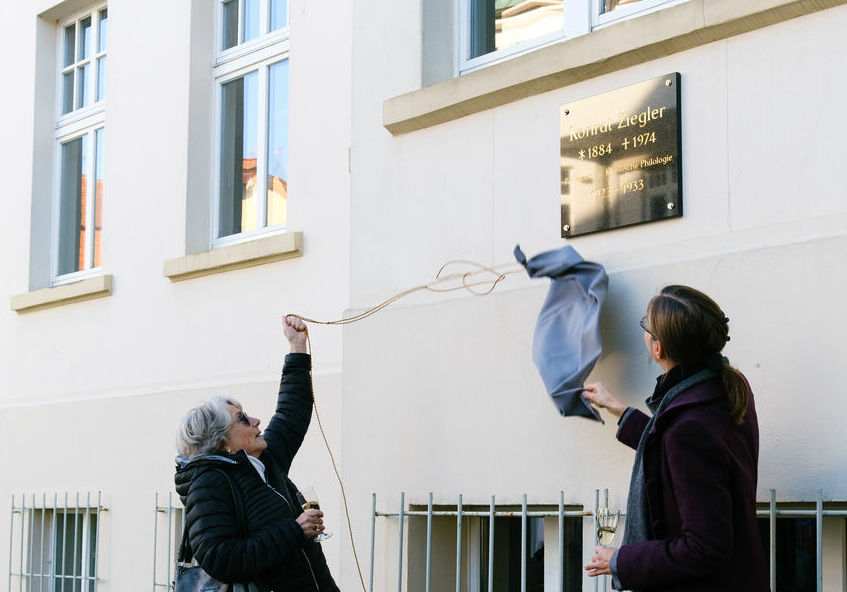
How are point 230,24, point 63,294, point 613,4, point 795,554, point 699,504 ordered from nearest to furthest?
point 699,504
point 795,554
point 613,4
point 230,24
point 63,294

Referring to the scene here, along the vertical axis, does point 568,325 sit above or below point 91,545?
above

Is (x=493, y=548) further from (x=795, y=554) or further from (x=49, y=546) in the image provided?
(x=49, y=546)

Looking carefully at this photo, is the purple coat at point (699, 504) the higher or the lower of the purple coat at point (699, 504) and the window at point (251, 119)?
the lower

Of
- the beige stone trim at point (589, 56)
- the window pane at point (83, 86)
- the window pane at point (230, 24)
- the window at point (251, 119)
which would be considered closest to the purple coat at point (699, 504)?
the beige stone trim at point (589, 56)

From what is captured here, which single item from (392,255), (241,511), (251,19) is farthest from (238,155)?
(241,511)

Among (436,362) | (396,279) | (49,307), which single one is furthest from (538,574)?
(49,307)

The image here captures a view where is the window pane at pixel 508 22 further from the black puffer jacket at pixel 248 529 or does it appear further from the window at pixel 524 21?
the black puffer jacket at pixel 248 529

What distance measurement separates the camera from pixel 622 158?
480 cm

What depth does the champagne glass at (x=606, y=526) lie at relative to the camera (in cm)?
387

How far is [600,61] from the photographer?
4.87m

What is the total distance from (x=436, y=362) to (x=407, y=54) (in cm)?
133

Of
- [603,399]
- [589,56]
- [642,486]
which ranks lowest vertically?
[642,486]

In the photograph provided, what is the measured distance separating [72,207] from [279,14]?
7.74ft

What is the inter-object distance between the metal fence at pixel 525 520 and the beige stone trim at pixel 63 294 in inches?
121
